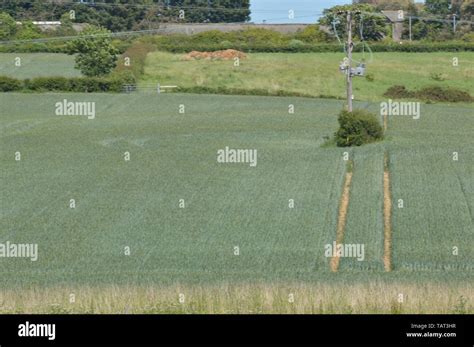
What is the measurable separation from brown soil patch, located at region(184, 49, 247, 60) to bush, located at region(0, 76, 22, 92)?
17.4 meters

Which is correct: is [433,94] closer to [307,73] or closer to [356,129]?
[307,73]

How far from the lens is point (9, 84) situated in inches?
2800

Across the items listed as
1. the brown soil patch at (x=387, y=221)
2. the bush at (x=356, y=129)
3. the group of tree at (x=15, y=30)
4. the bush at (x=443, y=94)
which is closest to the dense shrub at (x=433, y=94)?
the bush at (x=443, y=94)

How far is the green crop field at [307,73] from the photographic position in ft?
245

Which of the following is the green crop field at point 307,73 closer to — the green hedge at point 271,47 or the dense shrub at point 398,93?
the dense shrub at point 398,93

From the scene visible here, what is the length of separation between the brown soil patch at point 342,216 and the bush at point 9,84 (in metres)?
38.8

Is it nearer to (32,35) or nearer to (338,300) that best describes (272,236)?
(338,300)

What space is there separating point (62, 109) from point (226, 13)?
309 feet

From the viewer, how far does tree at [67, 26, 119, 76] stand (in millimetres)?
79375

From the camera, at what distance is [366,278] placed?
2094 cm

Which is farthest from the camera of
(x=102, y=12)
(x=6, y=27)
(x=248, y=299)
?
(x=102, y=12)

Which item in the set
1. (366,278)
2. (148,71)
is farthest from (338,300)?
(148,71)

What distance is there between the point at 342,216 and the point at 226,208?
360cm

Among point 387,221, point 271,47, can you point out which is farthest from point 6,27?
point 387,221
